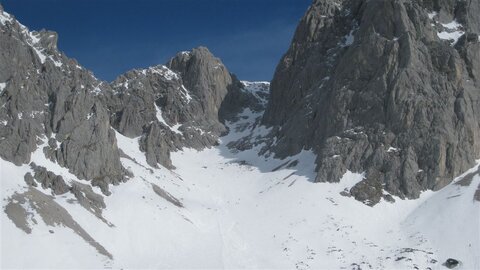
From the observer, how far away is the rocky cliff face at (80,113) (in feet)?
216

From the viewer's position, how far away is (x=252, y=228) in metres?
66.7

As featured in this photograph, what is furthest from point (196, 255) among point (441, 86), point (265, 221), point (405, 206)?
point (441, 86)

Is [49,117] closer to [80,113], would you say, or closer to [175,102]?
[80,113]

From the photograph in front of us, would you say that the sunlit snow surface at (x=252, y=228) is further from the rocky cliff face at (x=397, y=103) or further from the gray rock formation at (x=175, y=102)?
the gray rock formation at (x=175, y=102)

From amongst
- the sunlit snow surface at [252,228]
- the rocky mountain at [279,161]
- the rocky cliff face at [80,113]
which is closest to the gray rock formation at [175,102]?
the rocky cliff face at [80,113]

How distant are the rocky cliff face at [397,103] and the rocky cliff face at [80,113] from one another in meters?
19.8

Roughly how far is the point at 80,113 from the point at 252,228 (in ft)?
80.0

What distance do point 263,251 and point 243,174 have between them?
31.5 meters

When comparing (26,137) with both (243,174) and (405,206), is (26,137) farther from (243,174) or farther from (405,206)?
(405,206)

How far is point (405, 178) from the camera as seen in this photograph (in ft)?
246

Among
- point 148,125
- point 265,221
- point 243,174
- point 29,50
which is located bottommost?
point 265,221

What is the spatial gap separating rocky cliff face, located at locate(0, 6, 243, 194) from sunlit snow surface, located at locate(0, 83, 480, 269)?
101 inches

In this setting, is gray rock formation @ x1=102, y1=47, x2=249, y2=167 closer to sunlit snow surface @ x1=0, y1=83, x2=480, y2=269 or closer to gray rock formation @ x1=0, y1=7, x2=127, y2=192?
sunlit snow surface @ x1=0, y1=83, x2=480, y2=269

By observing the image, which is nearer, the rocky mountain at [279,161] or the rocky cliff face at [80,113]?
the rocky mountain at [279,161]
